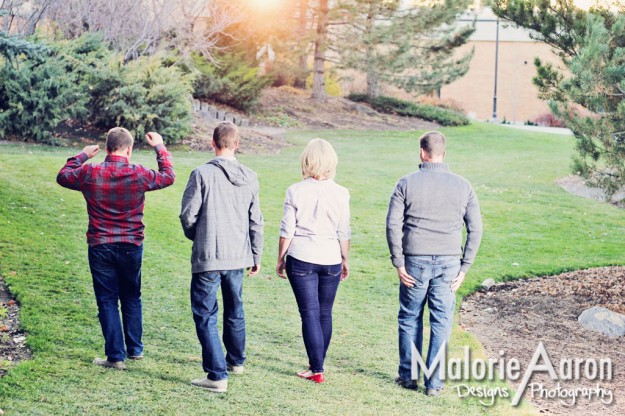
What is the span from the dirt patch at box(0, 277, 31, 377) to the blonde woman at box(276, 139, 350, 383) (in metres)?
2.27

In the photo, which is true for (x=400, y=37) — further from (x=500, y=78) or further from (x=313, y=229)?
(x=500, y=78)

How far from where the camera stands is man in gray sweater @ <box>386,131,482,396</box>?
569cm

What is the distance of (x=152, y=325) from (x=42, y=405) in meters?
2.15

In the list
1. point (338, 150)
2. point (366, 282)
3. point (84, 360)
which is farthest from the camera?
point (338, 150)

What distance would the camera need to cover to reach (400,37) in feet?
104

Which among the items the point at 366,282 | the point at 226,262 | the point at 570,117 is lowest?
the point at 366,282

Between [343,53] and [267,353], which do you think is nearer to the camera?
[267,353]

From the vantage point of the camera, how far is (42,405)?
17.3 feet

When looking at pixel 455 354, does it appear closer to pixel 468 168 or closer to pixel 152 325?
pixel 152 325

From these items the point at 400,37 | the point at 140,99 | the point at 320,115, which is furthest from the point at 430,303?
the point at 400,37

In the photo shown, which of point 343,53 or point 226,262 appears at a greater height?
point 343,53

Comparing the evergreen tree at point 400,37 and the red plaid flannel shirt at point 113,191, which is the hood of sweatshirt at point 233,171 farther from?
the evergreen tree at point 400,37

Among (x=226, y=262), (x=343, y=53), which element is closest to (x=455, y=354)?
(x=226, y=262)

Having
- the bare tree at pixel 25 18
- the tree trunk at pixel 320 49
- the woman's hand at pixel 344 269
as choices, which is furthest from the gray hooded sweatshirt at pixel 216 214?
the tree trunk at pixel 320 49
